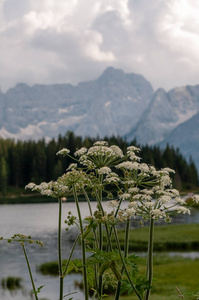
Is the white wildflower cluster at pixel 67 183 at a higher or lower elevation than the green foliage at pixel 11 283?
higher

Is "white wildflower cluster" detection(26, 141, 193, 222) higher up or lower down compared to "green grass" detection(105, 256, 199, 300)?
higher up

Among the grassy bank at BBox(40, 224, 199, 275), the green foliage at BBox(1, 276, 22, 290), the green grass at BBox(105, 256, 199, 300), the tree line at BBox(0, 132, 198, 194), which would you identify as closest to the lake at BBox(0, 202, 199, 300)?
the green foliage at BBox(1, 276, 22, 290)

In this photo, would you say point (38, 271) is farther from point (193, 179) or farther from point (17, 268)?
point (193, 179)

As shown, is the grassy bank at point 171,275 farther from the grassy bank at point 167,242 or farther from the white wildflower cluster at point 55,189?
the white wildflower cluster at point 55,189

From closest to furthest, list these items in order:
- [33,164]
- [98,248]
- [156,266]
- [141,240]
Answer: [98,248]
[156,266]
[141,240]
[33,164]

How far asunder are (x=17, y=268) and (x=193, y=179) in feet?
498

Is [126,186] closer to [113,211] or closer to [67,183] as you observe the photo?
[113,211]

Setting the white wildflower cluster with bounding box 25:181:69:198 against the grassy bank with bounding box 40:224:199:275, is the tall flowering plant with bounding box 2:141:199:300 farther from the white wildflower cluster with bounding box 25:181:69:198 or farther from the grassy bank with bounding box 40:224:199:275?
the grassy bank with bounding box 40:224:199:275

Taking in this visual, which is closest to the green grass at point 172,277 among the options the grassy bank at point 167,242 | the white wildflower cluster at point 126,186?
the grassy bank at point 167,242

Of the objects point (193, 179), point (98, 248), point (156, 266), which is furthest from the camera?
point (193, 179)

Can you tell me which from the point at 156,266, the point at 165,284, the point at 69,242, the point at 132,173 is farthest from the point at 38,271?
the point at 132,173

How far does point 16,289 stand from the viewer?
95.3 ft

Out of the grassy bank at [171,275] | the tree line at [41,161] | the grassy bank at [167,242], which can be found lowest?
the grassy bank at [171,275]

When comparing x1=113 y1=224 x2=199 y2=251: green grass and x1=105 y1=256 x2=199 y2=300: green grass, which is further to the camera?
x1=113 y1=224 x2=199 y2=251: green grass
